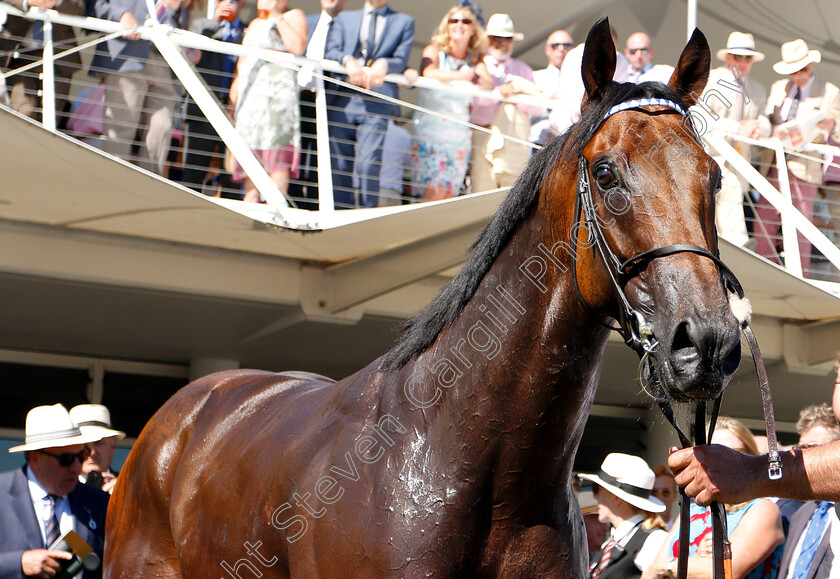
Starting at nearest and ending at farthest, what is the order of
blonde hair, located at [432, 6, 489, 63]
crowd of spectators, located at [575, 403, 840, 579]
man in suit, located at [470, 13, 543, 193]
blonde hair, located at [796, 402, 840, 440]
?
1. crowd of spectators, located at [575, 403, 840, 579]
2. blonde hair, located at [796, 402, 840, 440]
3. man in suit, located at [470, 13, 543, 193]
4. blonde hair, located at [432, 6, 489, 63]

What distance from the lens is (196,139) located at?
7.19 m

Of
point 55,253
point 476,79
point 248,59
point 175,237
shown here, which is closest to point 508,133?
point 476,79

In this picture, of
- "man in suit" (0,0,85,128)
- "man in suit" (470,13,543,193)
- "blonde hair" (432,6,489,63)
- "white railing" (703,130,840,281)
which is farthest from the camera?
"white railing" (703,130,840,281)

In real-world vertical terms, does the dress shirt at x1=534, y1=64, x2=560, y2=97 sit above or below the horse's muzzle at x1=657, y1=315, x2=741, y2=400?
above

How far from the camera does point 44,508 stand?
14.9 ft

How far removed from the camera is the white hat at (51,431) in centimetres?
453

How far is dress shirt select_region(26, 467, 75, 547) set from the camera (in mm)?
4531

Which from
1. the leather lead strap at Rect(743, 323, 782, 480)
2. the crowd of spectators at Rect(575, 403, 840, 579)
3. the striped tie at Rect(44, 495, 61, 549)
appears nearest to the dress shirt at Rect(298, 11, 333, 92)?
the striped tie at Rect(44, 495, 61, 549)

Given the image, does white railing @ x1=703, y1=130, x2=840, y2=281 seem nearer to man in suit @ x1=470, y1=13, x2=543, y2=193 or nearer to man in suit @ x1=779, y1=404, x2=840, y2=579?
man in suit @ x1=470, y1=13, x2=543, y2=193

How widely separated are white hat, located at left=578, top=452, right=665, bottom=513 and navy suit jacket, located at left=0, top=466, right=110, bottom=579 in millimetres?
2337

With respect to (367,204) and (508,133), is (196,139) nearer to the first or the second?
(367,204)

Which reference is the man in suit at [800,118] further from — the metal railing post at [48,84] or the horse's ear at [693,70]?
the horse's ear at [693,70]

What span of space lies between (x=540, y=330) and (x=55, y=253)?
224 inches

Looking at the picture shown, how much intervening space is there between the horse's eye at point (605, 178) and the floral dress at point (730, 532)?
5.39 ft
